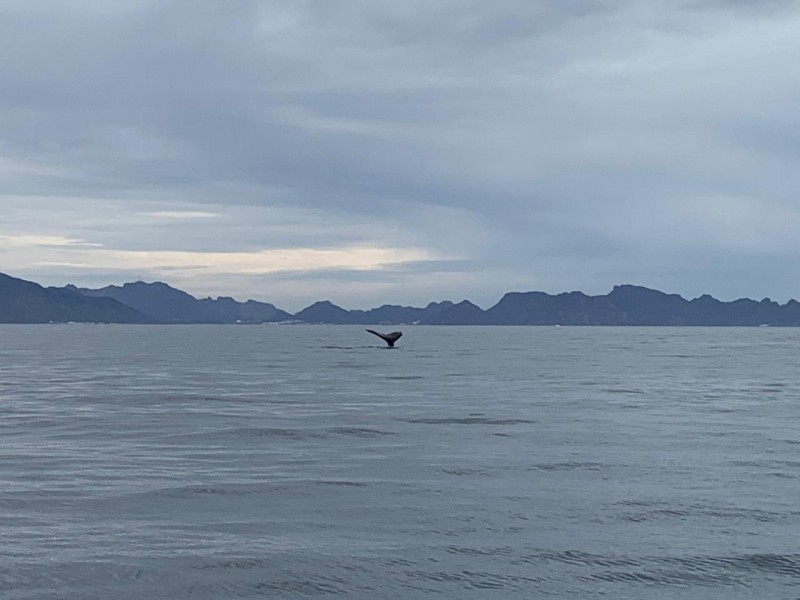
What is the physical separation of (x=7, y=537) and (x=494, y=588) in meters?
7.43

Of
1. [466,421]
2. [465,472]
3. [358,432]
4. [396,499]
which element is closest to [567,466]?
[465,472]

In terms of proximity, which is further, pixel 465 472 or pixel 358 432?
pixel 358 432

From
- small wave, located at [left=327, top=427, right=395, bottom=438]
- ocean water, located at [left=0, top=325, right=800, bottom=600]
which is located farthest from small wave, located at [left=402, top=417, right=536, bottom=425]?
small wave, located at [left=327, top=427, right=395, bottom=438]

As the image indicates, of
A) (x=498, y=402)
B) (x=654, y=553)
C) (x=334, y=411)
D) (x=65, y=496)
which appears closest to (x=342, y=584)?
(x=654, y=553)

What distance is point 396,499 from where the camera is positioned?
1947 cm

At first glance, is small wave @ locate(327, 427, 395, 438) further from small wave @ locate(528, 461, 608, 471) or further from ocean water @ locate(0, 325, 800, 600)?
small wave @ locate(528, 461, 608, 471)

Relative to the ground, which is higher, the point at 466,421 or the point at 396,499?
the point at 466,421

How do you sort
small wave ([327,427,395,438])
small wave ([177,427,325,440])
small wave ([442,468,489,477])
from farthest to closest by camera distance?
small wave ([327,427,395,438])
small wave ([177,427,325,440])
small wave ([442,468,489,477])

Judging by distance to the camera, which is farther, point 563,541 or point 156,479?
point 156,479

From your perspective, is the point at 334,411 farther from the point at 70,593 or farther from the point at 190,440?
the point at 70,593

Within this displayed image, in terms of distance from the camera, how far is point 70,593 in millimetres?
12938

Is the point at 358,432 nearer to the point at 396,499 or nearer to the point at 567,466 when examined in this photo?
the point at 567,466

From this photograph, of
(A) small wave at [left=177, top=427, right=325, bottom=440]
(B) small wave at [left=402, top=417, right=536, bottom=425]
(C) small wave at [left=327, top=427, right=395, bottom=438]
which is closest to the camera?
(A) small wave at [left=177, top=427, right=325, bottom=440]

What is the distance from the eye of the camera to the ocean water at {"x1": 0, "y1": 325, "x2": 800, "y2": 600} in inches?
549
